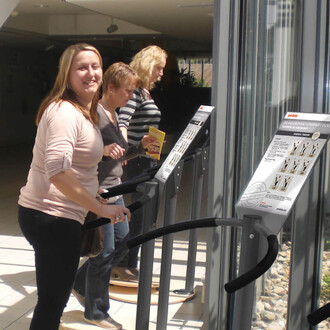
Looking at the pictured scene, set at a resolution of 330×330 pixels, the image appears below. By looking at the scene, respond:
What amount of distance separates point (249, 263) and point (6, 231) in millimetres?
5393

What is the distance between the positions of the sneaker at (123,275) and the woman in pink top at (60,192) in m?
1.90

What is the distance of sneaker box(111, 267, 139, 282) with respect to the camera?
4688 millimetres

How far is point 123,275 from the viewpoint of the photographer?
4723 mm

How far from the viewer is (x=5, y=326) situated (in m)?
3.94

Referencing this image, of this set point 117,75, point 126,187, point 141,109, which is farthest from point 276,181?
point 141,109

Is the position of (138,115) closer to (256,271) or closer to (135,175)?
(135,175)

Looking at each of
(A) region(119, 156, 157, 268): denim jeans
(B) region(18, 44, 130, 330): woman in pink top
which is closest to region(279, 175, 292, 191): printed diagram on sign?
(B) region(18, 44, 130, 330): woman in pink top

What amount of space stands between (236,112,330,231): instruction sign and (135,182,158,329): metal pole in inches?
34.6

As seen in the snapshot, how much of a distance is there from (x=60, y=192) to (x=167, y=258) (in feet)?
2.49

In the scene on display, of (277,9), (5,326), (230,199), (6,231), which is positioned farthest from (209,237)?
(6,231)

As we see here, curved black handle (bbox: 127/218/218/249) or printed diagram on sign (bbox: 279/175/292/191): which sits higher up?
printed diagram on sign (bbox: 279/175/292/191)

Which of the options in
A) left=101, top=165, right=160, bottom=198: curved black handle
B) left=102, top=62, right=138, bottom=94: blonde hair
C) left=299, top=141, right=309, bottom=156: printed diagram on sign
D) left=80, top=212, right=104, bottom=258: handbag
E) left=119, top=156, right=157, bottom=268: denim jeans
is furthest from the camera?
left=119, top=156, right=157, bottom=268: denim jeans

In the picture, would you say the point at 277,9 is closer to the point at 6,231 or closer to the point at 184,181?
the point at 6,231

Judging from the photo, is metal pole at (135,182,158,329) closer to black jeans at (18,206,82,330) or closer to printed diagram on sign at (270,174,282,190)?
black jeans at (18,206,82,330)
